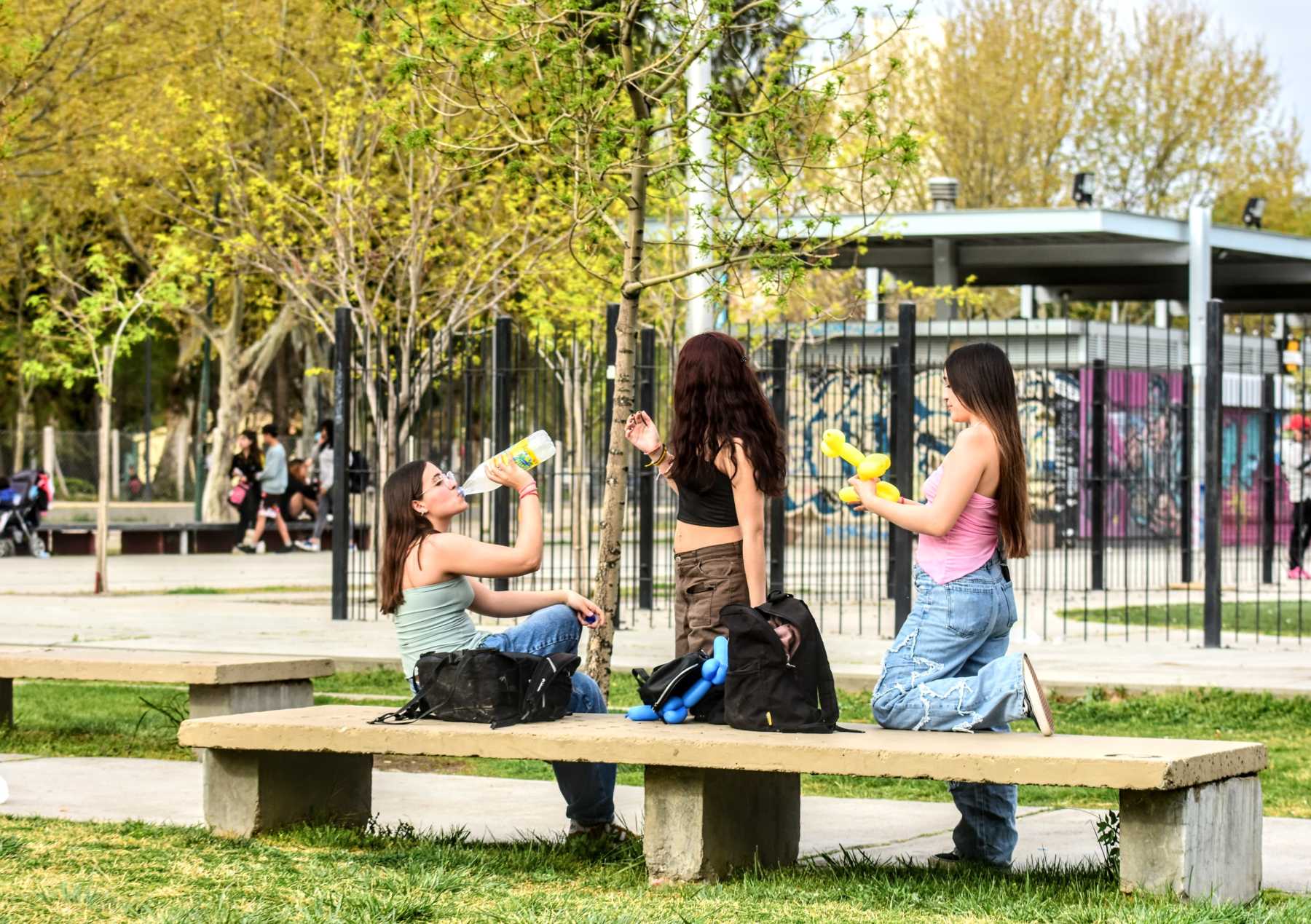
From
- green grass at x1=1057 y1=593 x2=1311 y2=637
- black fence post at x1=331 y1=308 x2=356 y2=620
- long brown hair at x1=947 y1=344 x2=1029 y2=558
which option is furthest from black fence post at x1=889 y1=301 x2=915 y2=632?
long brown hair at x1=947 y1=344 x2=1029 y2=558

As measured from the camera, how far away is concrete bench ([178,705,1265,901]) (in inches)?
206

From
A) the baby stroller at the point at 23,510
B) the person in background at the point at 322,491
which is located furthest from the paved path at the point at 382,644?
the person in background at the point at 322,491

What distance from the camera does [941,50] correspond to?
40.0m

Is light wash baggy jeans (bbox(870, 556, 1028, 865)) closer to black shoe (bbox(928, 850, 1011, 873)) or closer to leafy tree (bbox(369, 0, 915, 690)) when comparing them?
black shoe (bbox(928, 850, 1011, 873))

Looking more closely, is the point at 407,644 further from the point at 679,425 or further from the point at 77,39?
the point at 77,39

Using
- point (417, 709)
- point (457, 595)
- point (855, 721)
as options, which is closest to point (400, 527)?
point (457, 595)

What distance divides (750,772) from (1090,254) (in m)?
26.9

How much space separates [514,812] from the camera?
7230 millimetres

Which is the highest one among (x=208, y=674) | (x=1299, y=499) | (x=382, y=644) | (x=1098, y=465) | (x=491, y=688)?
(x=1098, y=465)

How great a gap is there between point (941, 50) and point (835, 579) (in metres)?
21.5

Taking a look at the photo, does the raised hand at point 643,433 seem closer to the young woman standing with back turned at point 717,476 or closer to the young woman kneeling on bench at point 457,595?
the young woman standing with back turned at point 717,476

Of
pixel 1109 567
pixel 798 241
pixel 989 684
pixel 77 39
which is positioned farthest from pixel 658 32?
pixel 1109 567

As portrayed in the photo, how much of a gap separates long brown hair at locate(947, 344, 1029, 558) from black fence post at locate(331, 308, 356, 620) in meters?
10.1

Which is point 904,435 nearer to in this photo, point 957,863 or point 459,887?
point 957,863
